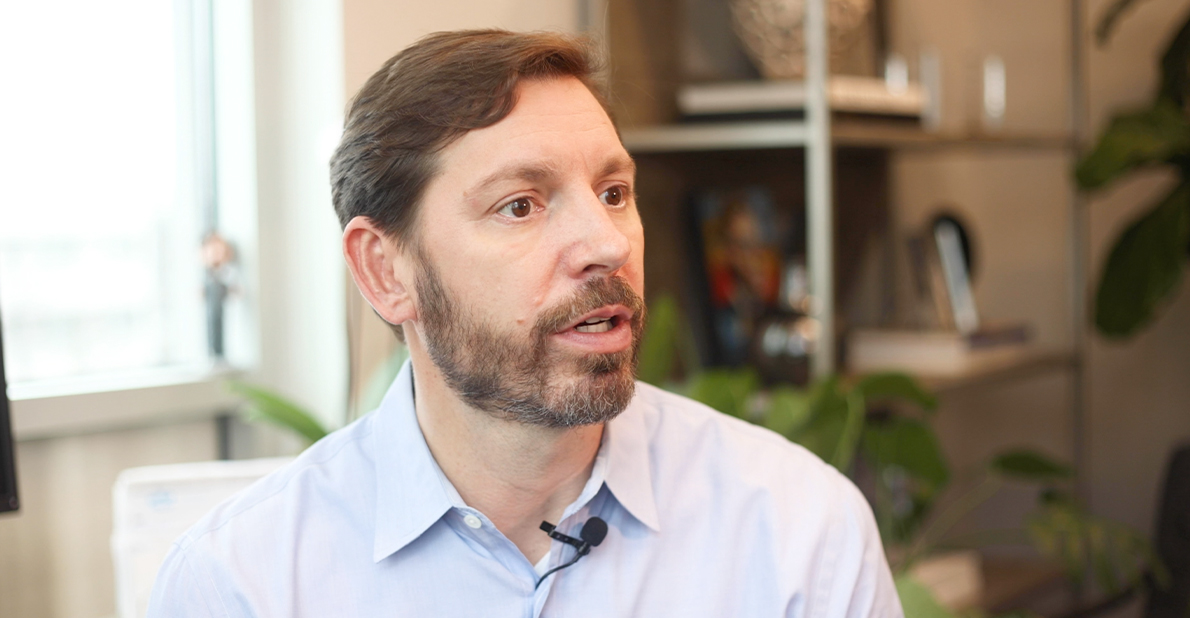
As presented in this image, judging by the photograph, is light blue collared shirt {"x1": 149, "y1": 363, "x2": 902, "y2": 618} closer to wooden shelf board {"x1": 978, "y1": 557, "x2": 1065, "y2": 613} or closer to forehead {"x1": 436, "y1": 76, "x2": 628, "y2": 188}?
forehead {"x1": 436, "y1": 76, "x2": 628, "y2": 188}

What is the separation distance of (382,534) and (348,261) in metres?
0.29

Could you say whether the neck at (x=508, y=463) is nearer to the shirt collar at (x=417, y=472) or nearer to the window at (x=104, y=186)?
the shirt collar at (x=417, y=472)

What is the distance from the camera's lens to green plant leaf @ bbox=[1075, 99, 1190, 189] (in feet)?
7.70

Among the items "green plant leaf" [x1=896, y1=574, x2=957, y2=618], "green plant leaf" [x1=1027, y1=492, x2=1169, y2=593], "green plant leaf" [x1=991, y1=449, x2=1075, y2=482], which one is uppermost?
"green plant leaf" [x1=896, y1=574, x2=957, y2=618]

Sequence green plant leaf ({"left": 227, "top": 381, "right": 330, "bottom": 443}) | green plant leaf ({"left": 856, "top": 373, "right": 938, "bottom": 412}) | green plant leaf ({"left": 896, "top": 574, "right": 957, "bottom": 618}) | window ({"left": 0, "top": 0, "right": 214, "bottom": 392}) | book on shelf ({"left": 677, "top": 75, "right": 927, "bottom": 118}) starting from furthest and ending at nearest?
book on shelf ({"left": 677, "top": 75, "right": 927, "bottom": 118}), green plant leaf ({"left": 856, "top": 373, "right": 938, "bottom": 412}), window ({"left": 0, "top": 0, "right": 214, "bottom": 392}), green plant leaf ({"left": 227, "top": 381, "right": 330, "bottom": 443}), green plant leaf ({"left": 896, "top": 574, "right": 957, "bottom": 618})

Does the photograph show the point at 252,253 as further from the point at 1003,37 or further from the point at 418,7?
the point at 1003,37

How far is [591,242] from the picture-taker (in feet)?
3.28

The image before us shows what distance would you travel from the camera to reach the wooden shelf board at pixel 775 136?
1.95 metres

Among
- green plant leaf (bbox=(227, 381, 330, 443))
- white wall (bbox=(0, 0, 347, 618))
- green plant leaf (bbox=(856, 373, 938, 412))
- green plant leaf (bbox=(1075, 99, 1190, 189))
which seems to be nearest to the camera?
green plant leaf (bbox=(227, 381, 330, 443))

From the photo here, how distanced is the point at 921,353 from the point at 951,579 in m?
0.47

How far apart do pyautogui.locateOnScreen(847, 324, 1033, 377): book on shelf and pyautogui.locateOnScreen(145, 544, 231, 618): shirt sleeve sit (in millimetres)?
1610

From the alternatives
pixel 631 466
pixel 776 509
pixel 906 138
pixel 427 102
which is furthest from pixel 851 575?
pixel 906 138

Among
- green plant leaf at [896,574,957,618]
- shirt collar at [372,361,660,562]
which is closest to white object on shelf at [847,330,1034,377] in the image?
green plant leaf at [896,574,957,618]

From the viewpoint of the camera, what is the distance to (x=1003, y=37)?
10.2 ft
